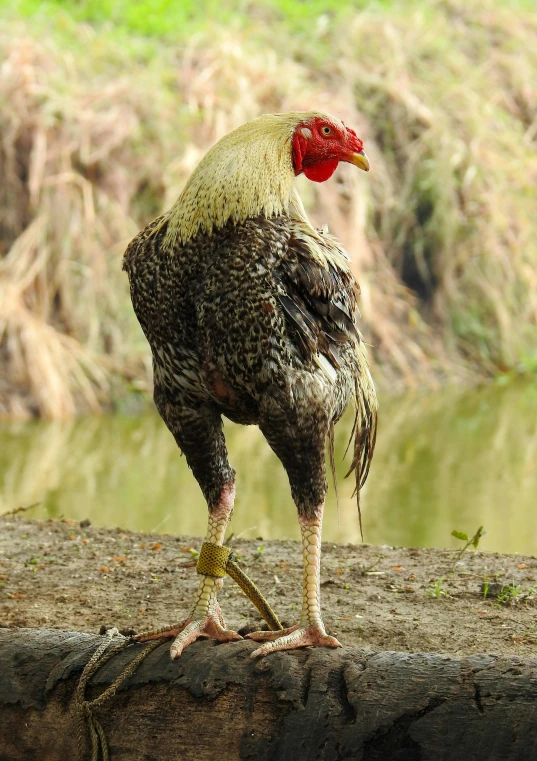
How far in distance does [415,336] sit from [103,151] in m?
4.45

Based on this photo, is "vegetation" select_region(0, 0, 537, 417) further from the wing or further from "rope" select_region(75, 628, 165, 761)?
"rope" select_region(75, 628, 165, 761)

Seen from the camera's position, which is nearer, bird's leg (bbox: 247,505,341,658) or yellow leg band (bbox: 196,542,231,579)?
bird's leg (bbox: 247,505,341,658)

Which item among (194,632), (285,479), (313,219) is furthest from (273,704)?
(313,219)

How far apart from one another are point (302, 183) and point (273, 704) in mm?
9968

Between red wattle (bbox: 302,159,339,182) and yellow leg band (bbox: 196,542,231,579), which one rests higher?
red wattle (bbox: 302,159,339,182)

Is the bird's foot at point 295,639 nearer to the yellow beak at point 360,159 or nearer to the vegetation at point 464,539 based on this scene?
the yellow beak at point 360,159

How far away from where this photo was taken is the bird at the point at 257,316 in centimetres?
281

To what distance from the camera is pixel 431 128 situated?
13.5m

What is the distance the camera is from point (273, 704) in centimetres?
257

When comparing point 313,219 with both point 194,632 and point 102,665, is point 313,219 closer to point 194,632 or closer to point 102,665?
point 194,632

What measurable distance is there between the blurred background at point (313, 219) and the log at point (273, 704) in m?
3.60

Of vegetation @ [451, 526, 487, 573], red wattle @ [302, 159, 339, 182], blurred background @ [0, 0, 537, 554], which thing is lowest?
vegetation @ [451, 526, 487, 573]

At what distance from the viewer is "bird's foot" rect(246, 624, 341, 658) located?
2.71 m

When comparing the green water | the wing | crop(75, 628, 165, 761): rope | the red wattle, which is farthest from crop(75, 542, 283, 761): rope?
the green water
